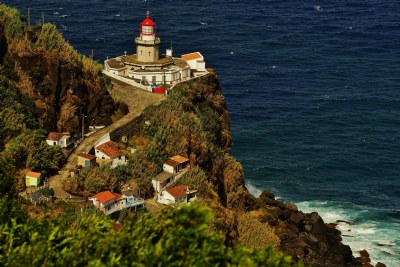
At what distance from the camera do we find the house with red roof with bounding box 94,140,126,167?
6078 cm

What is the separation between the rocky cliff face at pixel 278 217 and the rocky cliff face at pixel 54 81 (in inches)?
441

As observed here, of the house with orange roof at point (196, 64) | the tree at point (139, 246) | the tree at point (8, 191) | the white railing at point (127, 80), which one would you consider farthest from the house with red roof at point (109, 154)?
the tree at point (139, 246)

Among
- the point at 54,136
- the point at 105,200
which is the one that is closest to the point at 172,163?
the point at 54,136

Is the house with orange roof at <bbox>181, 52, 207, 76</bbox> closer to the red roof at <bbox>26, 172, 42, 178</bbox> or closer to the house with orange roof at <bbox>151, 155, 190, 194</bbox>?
the house with orange roof at <bbox>151, 155, 190, 194</bbox>

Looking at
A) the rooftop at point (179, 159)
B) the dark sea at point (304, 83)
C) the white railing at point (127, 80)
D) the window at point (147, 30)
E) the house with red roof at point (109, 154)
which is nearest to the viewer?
the house with red roof at point (109, 154)

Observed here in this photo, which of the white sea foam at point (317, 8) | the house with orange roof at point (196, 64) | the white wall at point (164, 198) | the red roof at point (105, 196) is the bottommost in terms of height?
the white sea foam at point (317, 8)

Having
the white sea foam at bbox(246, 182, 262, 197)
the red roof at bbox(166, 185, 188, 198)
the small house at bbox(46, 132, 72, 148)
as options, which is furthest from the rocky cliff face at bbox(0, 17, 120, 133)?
the white sea foam at bbox(246, 182, 262, 197)

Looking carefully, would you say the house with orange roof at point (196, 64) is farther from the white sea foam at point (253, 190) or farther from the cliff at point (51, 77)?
the cliff at point (51, 77)

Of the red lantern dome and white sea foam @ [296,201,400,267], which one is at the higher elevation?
the red lantern dome

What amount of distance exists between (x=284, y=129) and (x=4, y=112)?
178ft

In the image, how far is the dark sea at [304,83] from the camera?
88.3 metres

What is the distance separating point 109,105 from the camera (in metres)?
71.0

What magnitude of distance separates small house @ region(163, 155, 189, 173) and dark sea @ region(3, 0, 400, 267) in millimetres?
22124

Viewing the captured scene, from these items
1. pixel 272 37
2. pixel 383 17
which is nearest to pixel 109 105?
pixel 272 37
